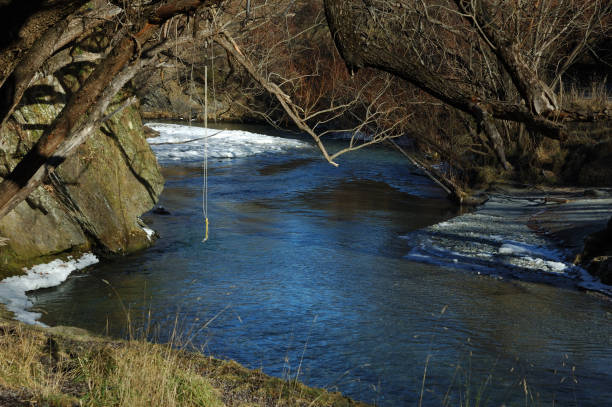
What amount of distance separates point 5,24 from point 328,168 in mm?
19994

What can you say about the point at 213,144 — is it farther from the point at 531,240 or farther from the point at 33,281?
the point at 33,281

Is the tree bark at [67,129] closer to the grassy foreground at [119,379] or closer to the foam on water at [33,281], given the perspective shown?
the grassy foreground at [119,379]

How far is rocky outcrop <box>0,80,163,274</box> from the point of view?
10641 mm

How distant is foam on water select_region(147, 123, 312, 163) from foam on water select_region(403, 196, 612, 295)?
12.4 meters

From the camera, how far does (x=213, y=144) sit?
29.5 meters

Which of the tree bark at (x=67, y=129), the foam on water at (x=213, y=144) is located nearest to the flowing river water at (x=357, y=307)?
the tree bark at (x=67, y=129)

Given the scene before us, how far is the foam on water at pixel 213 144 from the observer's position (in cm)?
2620

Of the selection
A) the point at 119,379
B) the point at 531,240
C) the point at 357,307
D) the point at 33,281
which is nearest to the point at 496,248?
the point at 531,240

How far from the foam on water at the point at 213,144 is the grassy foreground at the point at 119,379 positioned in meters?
19.0

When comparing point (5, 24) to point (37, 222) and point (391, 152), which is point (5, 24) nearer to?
point (37, 222)

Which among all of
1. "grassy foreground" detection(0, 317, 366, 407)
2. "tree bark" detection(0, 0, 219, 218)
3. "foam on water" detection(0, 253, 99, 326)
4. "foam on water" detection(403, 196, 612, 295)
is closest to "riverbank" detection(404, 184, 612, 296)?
"foam on water" detection(403, 196, 612, 295)

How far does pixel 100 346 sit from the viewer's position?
19.2 ft

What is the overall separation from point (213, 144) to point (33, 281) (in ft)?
65.0

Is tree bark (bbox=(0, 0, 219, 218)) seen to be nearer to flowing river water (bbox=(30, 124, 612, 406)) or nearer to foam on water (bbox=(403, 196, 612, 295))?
flowing river water (bbox=(30, 124, 612, 406))
